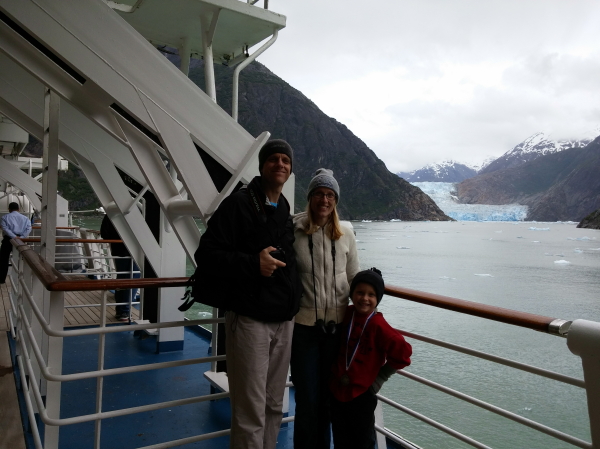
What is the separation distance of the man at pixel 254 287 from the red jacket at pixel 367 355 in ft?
0.62

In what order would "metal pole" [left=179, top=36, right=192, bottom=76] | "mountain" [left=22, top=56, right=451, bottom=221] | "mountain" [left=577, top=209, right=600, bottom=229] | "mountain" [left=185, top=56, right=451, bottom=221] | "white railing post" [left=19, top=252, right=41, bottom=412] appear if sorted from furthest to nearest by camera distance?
"mountain" [left=185, top=56, right=451, bottom=221]
"mountain" [left=577, top=209, right=600, bottom=229]
"mountain" [left=22, top=56, right=451, bottom=221]
"metal pole" [left=179, top=36, right=192, bottom=76]
"white railing post" [left=19, top=252, right=41, bottom=412]

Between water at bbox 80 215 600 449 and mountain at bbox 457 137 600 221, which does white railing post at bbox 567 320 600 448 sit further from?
mountain at bbox 457 137 600 221

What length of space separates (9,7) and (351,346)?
1600 mm

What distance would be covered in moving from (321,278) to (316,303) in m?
0.08

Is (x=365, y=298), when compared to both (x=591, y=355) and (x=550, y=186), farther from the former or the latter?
(x=550, y=186)

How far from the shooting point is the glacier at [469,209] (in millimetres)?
127250

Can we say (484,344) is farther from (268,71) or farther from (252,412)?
(268,71)

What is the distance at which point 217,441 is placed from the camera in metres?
2.24

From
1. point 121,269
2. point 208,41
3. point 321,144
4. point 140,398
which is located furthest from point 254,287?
point 321,144

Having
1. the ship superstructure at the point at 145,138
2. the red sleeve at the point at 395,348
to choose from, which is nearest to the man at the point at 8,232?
the ship superstructure at the point at 145,138

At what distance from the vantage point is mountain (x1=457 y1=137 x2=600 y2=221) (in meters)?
125

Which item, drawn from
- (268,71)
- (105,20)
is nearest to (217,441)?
(105,20)

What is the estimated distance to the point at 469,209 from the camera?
132m

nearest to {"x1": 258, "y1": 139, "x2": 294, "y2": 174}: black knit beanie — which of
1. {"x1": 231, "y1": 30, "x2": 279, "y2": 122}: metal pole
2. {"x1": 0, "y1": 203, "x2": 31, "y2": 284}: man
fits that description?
{"x1": 231, "y1": 30, "x2": 279, "y2": 122}: metal pole
